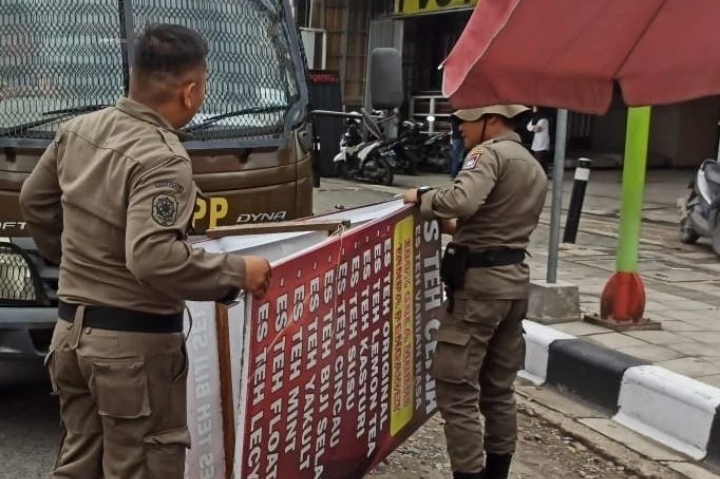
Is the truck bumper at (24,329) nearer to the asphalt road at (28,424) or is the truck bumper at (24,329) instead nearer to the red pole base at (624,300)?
the asphalt road at (28,424)

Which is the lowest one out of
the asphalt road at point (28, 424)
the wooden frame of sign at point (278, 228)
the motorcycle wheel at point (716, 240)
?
the asphalt road at point (28, 424)

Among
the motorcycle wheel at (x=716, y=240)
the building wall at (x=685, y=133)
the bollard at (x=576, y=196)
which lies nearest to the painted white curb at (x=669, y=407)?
the bollard at (x=576, y=196)

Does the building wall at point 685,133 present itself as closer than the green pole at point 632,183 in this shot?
No

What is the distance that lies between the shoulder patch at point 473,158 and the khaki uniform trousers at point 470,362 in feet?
1.70

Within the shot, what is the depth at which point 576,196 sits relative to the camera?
9227 mm

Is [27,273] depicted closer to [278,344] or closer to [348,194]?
[278,344]

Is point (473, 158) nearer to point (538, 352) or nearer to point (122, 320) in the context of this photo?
point (122, 320)

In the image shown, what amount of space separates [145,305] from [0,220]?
67.1 inches

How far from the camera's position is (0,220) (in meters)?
3.94

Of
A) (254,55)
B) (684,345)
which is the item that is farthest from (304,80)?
(684,345)

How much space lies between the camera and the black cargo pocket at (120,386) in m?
2.51

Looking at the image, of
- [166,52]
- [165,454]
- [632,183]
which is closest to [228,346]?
[165,454]

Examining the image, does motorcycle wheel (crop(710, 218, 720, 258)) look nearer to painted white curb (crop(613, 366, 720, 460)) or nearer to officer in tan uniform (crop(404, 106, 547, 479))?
painted white curb (crop(613, 366, 720, 460))

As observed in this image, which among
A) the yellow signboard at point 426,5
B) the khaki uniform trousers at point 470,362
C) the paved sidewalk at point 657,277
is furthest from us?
the yellow signboard at point 426,5
